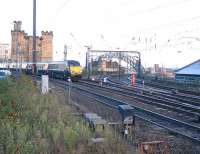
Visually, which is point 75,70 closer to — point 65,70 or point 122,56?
point 65,70

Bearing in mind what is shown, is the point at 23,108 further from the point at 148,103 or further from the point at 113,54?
the point at 113,54

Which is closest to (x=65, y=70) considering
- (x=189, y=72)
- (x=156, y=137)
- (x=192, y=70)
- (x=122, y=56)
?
(x=189, y=72)

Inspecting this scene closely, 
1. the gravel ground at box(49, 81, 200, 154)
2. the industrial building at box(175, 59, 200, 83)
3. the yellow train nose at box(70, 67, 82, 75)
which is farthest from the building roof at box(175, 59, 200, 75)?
the gravel ground at box(49, 81, 200, 154)

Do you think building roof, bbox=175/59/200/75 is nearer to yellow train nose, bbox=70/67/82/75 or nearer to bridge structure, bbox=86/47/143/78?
bridge structure, bbox=86/47/143/78

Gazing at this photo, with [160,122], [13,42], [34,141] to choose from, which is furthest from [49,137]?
[13,42]

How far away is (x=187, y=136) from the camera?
14000mm

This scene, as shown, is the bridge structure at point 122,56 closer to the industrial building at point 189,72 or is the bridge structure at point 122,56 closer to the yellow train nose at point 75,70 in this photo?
the industrial building at point 189,72

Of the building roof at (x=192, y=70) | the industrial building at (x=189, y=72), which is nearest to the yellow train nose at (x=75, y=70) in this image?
the industrial building at (x=189, y=72)

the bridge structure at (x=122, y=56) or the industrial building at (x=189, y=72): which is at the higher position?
the bridge structure at (x=122, y=56)

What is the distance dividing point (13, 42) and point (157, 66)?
38516mm

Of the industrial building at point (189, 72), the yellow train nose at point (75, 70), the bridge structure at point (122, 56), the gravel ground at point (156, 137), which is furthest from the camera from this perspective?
the bridge structure at point (122, 56)

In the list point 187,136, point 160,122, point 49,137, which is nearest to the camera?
point 49,137

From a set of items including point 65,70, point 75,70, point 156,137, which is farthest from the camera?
point 65,70

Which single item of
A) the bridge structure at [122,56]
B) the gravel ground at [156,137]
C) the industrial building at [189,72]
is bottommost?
the gravel ground at [156,137]
